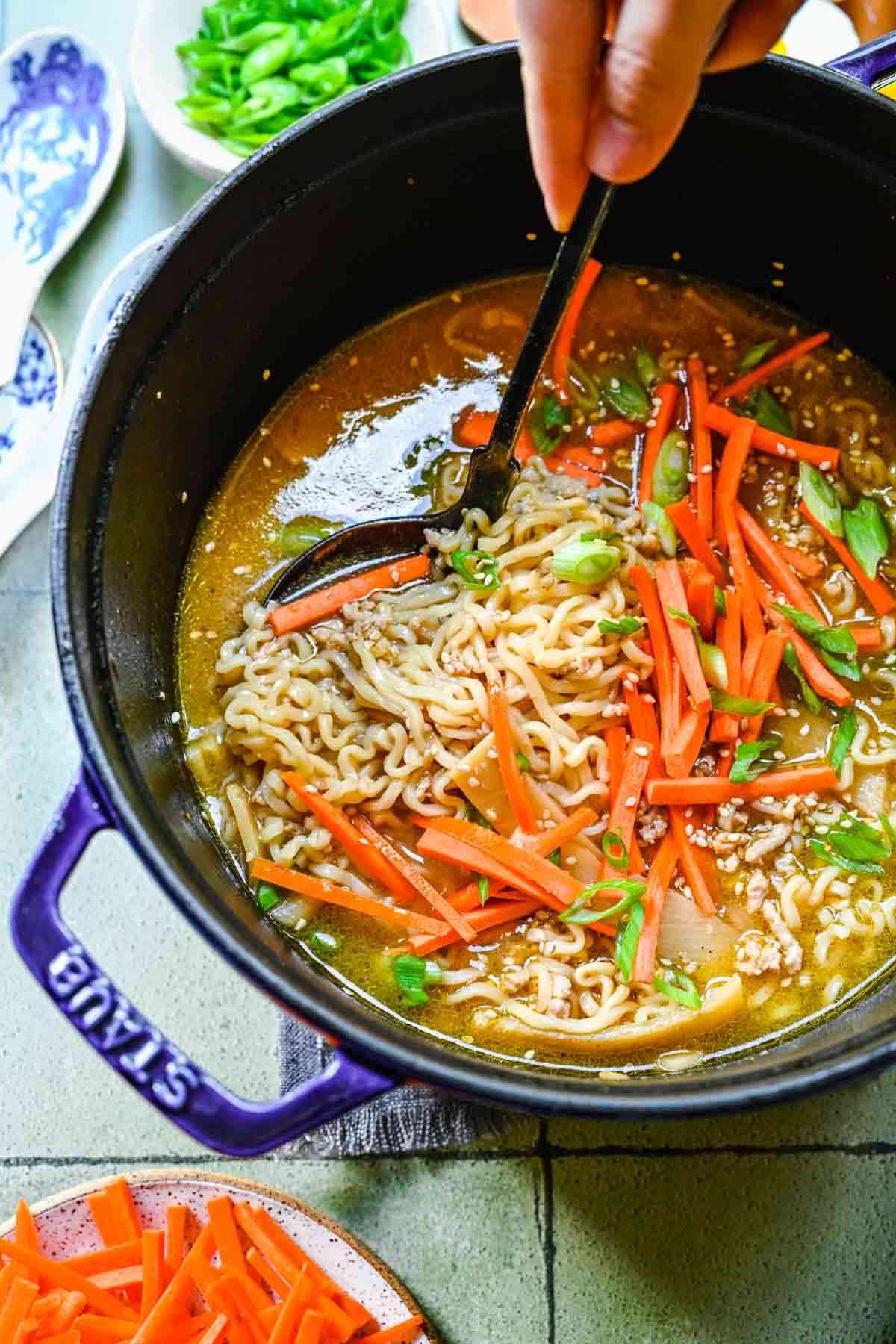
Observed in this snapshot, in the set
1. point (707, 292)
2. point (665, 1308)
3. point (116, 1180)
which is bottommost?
point (665, 1308)

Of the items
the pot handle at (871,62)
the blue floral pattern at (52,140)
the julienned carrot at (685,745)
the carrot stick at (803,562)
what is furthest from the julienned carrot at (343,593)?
the blue floral pattern at (52,140)

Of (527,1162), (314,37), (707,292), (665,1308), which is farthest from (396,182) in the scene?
(665,1308)

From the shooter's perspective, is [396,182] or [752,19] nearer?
[752,19]

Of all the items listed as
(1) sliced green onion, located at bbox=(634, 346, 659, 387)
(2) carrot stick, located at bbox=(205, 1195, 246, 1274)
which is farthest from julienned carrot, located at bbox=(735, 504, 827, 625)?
(2) carrot stick, located at bbox=(205, 1195, 246, 1274)

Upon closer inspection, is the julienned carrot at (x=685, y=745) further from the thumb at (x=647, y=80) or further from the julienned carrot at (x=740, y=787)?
the thumb at (x=647, y=80)

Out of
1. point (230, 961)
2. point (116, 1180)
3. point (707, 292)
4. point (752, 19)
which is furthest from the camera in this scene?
point (707, 292)

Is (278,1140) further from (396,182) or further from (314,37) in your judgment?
(314,37)

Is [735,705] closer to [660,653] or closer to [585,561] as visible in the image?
[660,653]

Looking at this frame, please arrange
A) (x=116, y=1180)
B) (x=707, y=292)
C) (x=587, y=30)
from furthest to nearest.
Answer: (x=707, y=292), (x=116, y=1180), (x=587, y=30)
